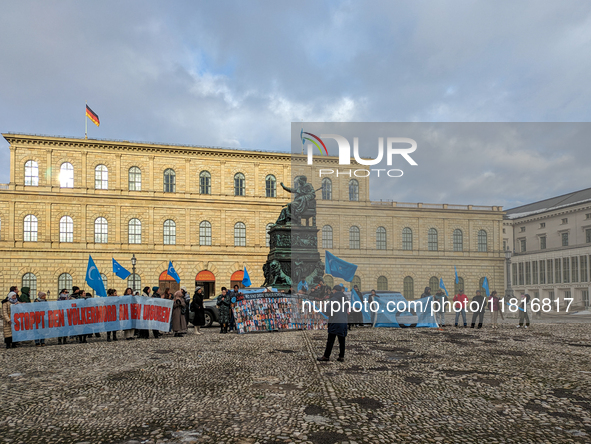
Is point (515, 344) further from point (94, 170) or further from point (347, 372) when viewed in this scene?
point (94, 170)

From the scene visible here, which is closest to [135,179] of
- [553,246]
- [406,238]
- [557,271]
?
[406,238]

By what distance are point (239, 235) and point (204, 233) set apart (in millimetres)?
3600

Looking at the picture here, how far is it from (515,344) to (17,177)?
4630cm

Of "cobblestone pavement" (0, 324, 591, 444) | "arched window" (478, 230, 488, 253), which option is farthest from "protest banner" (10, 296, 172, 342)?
"arched window" (478, 230, 488, 253)

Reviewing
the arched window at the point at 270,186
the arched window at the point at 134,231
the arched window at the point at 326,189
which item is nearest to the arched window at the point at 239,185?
the arched window at the point at 270,186

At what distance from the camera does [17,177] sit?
4491 centimetres

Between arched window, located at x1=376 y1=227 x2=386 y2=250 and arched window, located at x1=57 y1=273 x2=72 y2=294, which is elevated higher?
arched window, located at x1=376 y1=227 x2=386 y2=250

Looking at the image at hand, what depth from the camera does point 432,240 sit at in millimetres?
42906

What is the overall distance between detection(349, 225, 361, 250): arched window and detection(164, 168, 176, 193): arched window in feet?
62.1

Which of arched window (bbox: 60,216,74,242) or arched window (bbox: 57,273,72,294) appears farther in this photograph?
arched window (bbox: 60,216,74,242)

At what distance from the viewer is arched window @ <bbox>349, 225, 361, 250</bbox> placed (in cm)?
4744

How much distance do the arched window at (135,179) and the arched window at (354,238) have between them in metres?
22.1

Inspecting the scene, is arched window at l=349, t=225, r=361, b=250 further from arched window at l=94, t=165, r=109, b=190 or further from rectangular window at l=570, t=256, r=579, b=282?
arched window at l=94, t=165, r=109, b=190

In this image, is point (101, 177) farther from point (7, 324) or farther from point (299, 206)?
point (7, 324)
